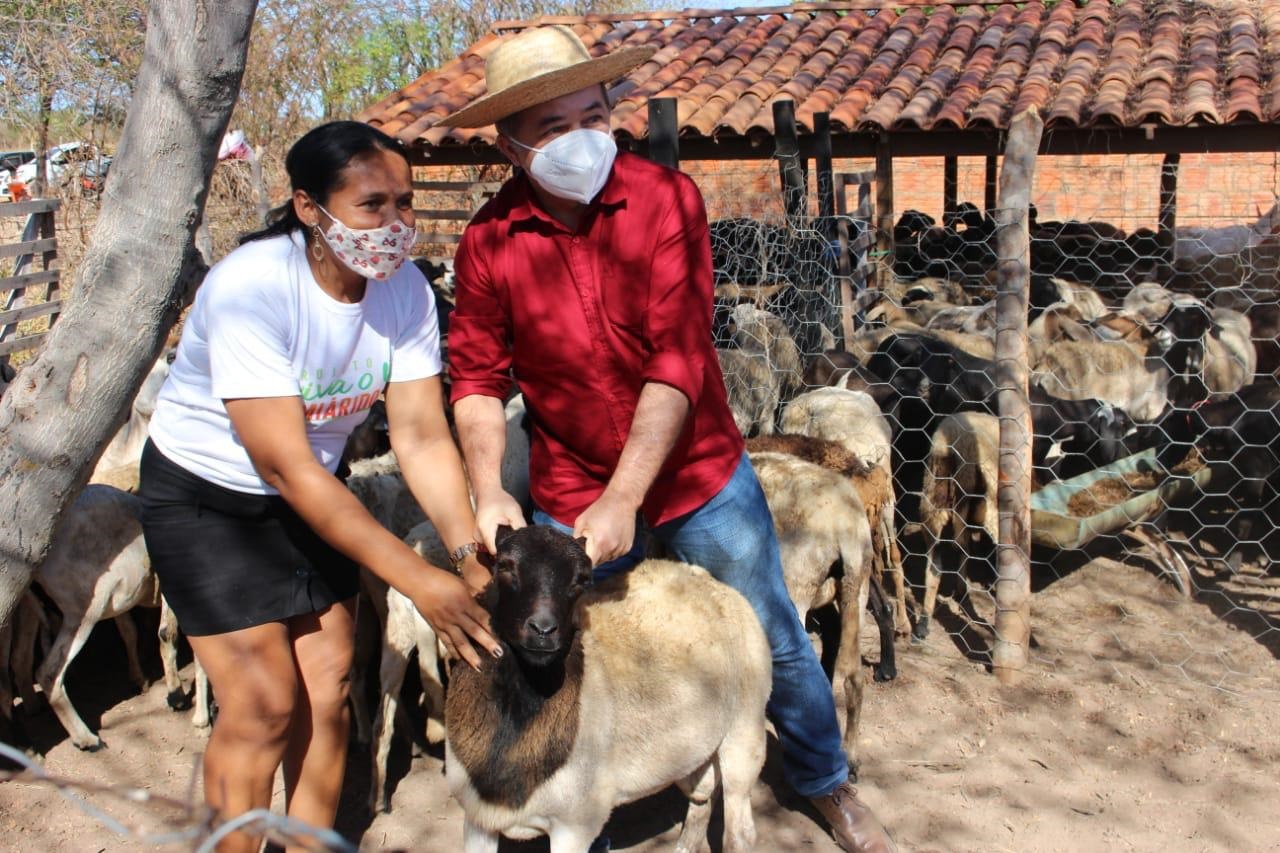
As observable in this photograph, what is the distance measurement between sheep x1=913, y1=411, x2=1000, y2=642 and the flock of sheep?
10 millimetres

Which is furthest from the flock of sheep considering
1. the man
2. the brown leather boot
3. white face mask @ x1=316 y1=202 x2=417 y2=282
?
white face mask @ x1=316 y1=202 x2=417 y2=282

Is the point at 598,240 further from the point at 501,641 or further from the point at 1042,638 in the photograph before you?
the point at 1042,638

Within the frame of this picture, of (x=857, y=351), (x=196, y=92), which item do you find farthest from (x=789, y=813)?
(x=857, y=351)

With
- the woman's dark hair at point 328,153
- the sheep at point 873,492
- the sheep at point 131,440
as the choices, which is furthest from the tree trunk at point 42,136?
the woman's dark hair at point 328,153

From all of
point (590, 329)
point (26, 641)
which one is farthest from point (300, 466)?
point (26, 641)

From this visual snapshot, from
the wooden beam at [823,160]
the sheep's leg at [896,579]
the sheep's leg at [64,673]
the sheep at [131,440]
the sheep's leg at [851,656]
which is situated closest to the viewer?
the sheep's leg at [851,656]

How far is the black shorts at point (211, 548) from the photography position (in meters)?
2.76

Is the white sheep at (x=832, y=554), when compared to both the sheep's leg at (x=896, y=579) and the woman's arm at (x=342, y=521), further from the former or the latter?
the woman's arm at (x=342, y=521)

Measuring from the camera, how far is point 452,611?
2398 millimetres

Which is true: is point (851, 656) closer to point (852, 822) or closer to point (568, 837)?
point (852, 822)

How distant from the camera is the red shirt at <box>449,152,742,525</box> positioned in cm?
290

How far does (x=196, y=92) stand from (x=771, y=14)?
11.9 metres

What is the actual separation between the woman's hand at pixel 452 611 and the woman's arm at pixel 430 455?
1.32 ft

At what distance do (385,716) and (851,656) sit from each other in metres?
A: 1.86
